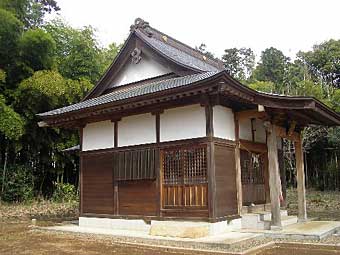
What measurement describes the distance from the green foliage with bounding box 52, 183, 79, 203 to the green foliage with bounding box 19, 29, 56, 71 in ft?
18.6

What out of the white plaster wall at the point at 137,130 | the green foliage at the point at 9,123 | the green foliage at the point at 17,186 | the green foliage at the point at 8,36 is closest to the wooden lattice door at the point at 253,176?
the white plaster wall at the point at 137,130

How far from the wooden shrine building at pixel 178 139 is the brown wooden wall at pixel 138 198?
2 centimetres

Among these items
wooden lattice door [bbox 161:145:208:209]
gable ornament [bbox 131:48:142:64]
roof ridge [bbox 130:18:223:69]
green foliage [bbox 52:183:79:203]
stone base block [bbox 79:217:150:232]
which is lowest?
stone base block [bbox 79:217:150:232]

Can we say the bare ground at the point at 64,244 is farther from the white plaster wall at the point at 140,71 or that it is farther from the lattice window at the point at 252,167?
the white plaster wall at the point at 140,71

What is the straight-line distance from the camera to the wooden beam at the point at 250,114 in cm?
869

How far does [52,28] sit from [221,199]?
1493 cm

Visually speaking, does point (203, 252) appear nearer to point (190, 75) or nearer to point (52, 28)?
point (190, 75)

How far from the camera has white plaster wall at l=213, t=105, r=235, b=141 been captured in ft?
27.7

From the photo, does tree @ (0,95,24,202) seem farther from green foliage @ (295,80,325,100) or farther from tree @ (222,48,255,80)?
tree @ (222,48,255,80)

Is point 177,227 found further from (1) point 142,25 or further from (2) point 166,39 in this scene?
(2) point 166,39

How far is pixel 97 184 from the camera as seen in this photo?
1036cm

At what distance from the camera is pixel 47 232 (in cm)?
966

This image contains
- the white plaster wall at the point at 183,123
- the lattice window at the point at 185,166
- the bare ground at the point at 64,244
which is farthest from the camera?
the white plaster wall at the point at 183,123

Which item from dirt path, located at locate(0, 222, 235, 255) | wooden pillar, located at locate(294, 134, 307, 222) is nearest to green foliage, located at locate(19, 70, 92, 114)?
dirt path, located at locate(0, 222, 235, 255)
